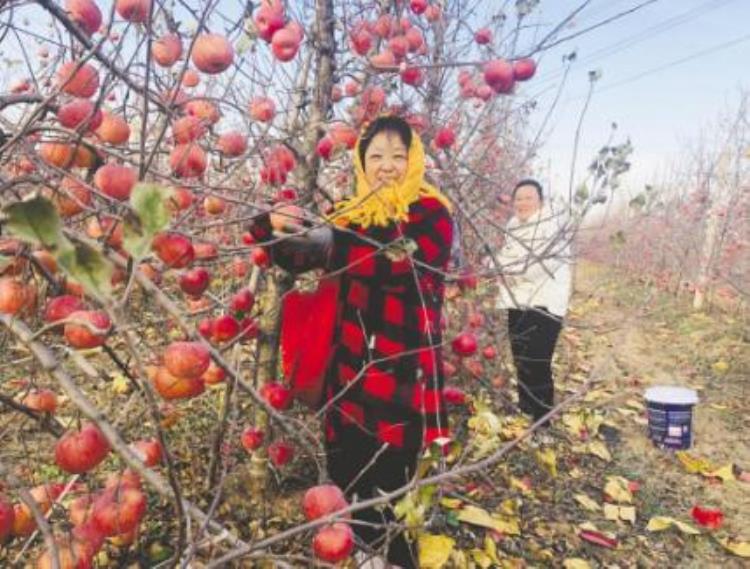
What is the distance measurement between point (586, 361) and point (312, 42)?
17.0 ft

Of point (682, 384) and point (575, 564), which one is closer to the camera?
point (575, 564)

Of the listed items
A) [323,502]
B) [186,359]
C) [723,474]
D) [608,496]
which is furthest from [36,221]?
[723,474]

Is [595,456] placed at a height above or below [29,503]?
below

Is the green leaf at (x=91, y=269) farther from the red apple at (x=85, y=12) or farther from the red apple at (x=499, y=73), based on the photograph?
the red apple at (x=499, y=73)

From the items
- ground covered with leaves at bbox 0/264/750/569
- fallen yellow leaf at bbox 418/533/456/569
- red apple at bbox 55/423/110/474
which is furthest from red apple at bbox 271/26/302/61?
fallen yellow leaf at bbox 418/533/456/569

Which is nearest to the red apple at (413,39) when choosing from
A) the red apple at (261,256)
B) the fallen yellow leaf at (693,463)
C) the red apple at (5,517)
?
the red apple at (261,256)

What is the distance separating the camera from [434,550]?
99.6 inches

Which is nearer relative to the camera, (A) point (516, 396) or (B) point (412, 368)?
(B) point (412, 368)

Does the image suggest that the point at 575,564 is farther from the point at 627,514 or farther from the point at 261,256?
the point at 261,256

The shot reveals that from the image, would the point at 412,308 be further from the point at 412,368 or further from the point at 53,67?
the point at 53,67

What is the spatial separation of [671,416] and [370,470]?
2.86m

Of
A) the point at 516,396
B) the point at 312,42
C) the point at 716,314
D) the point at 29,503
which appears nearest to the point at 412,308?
the point at 312,42

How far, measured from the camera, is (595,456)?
4148 millimetres

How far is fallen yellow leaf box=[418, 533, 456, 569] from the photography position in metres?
2.46
